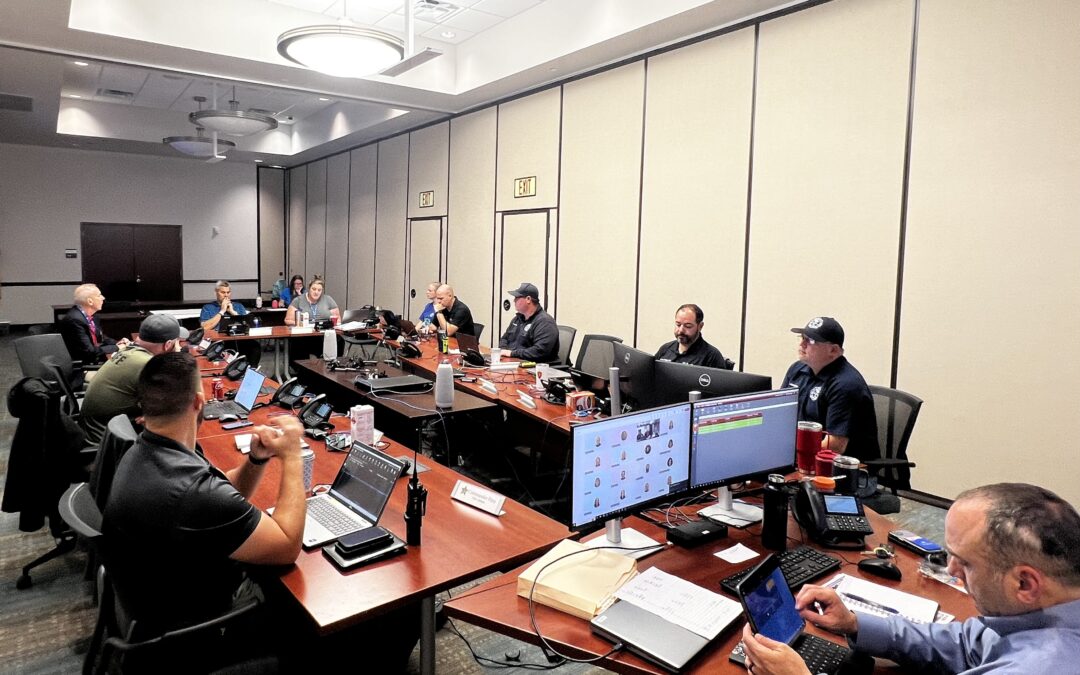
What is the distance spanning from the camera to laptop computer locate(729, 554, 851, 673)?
4.62ft

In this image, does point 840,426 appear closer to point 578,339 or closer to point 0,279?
point 578,339

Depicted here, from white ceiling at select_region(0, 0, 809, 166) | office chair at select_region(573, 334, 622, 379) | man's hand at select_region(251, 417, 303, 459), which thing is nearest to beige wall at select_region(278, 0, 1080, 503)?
white ceiling at select_region(0, 0, 809, 166)

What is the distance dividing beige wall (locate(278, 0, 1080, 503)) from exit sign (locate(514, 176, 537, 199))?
680 millimetres

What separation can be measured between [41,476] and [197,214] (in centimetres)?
1185

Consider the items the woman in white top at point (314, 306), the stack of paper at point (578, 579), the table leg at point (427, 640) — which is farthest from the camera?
the woman in white top at point (314, 306)

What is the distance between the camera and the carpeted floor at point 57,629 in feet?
8.36

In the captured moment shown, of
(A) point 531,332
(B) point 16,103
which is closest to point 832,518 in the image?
(A) point 531,332

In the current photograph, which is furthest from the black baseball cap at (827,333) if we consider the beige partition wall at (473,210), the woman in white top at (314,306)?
the woman in white top at (314,306)

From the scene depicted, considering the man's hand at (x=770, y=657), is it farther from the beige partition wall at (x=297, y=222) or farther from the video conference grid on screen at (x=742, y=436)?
the beige partition wall at (x=297, y=222)

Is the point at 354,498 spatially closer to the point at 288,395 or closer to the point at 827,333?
the point at 288,395

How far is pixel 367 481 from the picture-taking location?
226cm

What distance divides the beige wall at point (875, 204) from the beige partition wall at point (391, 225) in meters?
4.06

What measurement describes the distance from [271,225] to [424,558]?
1391 cm

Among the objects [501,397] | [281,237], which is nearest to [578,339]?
[501,397]
